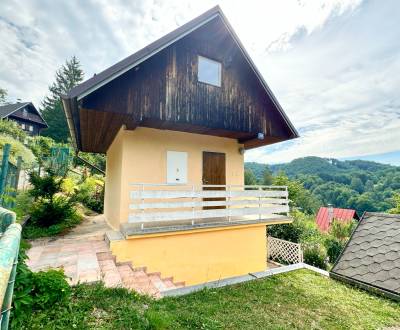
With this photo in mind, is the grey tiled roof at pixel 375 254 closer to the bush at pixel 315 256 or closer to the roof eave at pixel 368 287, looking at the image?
the roof eave at pixel 368 287

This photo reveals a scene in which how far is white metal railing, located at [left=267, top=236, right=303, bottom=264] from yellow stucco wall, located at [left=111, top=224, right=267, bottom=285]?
3.06m

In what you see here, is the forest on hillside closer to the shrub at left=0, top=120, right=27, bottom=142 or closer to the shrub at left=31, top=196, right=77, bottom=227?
the shrub at left=31, top=196, right=77, bottom=227

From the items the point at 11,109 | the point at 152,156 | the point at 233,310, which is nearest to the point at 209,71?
the point at 152,156

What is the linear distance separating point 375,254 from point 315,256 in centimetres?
720

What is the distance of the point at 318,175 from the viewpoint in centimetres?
7944

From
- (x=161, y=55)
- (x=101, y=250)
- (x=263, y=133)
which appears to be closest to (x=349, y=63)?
(x=263, y=133)

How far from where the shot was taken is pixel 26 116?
129ft

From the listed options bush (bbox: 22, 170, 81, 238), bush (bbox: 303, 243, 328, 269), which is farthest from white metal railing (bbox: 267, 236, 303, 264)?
bush (bbox: 22, 170, 81, 238)

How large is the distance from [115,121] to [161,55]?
8.56ft

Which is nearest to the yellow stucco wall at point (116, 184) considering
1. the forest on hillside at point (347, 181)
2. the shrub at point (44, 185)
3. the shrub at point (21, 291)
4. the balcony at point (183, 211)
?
the balcony at point (183, 211)

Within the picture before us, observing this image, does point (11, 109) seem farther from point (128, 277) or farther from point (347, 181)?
point (347, 181)

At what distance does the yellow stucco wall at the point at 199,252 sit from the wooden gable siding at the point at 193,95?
11.9ft

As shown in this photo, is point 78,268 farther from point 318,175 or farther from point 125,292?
point 318,175

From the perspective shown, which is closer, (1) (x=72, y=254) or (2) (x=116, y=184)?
(1) (x=72, y=254)
